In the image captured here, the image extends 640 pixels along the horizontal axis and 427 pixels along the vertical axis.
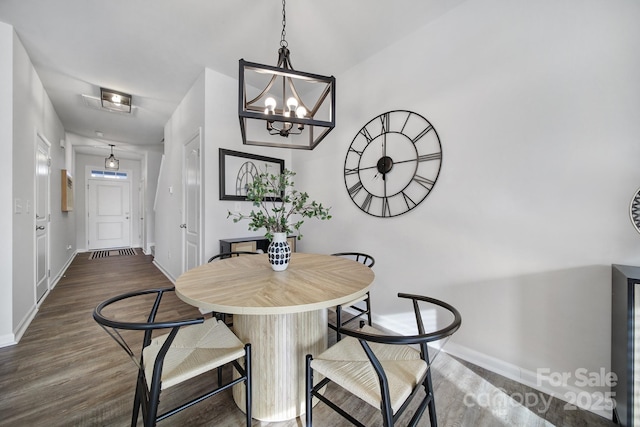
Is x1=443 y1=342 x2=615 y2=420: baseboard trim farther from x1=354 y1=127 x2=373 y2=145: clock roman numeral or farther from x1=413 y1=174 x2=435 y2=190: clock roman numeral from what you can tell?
x1=354 y1=127 x2=373 y2=145: clock roman numeral

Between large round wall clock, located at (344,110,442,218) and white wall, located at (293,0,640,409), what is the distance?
0.10m

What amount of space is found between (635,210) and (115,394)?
3104 mm

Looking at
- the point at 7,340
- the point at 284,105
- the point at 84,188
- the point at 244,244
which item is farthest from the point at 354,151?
the point at 84,188

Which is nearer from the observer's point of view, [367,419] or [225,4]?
[367,419]

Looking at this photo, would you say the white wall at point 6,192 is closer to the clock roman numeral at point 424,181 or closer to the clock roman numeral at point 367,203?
the clock roman numeral at point 367,203

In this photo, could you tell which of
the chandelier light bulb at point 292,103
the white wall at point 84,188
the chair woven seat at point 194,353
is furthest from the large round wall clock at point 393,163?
the white wall at point 84,188

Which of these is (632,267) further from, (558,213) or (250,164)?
(250,164)

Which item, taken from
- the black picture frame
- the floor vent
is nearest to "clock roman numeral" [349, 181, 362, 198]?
the black picture frame

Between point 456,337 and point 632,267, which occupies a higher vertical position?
point 632,267

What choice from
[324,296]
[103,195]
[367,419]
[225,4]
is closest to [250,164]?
[225,4]

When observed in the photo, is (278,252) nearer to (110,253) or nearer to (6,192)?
(6,192)

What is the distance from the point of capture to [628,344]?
1.14 m

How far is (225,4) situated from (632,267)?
3101mm

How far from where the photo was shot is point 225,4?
1.91m
